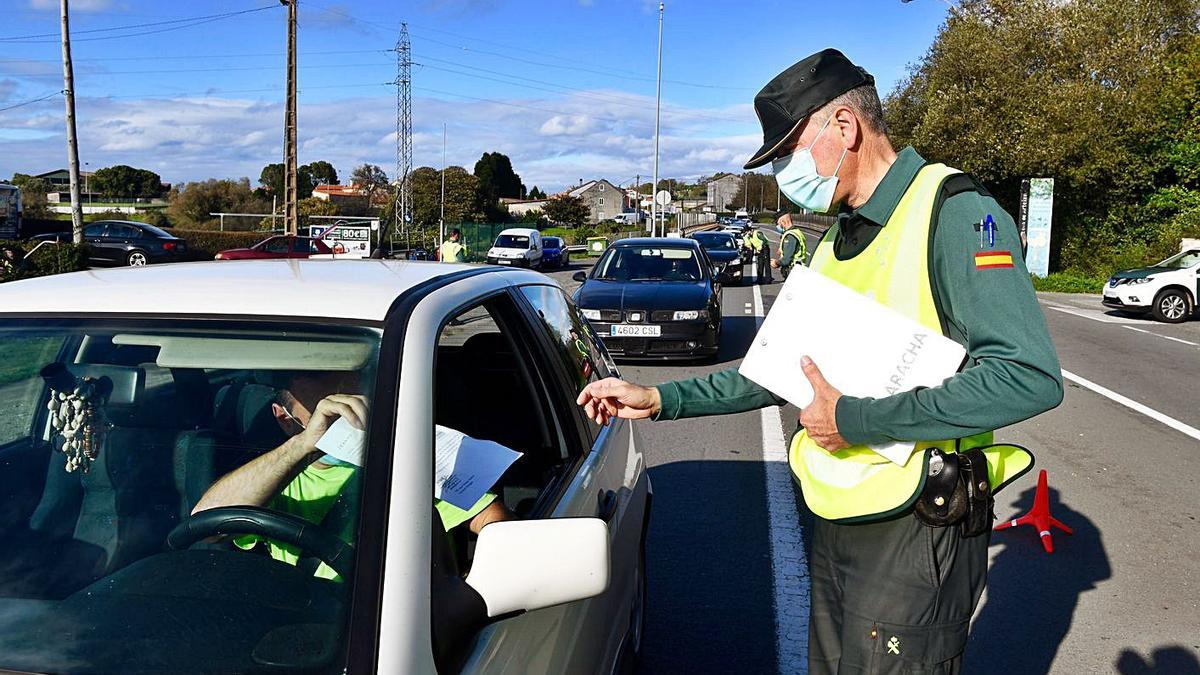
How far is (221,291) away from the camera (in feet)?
7.73

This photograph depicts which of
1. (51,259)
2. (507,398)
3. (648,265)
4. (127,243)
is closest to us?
(507,398)

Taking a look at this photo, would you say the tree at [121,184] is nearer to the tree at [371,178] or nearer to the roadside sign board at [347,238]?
the tree at [371,178]

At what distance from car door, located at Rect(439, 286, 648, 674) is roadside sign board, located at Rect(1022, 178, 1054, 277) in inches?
1138

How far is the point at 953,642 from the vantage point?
87.0 inches

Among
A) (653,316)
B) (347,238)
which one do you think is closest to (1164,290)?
(653,316)

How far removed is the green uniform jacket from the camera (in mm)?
1966

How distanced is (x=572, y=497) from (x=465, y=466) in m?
0.35

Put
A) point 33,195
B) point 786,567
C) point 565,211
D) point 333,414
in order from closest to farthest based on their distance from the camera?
1. point 333,414
2. point 786,567
3. point 33,195
4. point 565,211

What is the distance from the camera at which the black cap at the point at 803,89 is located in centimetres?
229

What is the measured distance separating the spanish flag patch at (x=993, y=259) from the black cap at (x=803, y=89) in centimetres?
52

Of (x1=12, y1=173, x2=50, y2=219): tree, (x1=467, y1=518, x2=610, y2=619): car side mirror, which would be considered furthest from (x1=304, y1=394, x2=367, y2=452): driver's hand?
(x1=12, y1=173, x2=50, y2=219): tree

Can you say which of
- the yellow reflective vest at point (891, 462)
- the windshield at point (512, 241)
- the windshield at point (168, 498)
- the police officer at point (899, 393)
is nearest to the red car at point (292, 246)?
the windshield at point (512, 241)

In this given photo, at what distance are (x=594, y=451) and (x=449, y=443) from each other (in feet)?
2.45

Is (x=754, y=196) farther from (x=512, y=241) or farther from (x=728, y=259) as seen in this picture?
(x=728, y=259)
